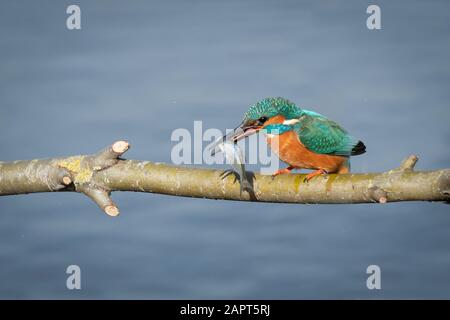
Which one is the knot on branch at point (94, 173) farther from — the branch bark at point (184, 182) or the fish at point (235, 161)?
the fish at point (235, 161)

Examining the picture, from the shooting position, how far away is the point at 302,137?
324cm

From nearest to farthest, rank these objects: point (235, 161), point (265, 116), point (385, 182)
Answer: point (385, 182), point (235, 161), point (265, 116)

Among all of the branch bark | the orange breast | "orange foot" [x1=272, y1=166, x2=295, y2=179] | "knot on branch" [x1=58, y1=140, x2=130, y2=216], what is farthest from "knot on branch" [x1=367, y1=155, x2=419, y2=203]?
"knot on branch" [x1=58, y1=140, x2=130, y2=216]

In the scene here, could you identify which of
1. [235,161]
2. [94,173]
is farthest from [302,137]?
[94,173]

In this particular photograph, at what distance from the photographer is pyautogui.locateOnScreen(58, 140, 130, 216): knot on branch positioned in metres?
2.96

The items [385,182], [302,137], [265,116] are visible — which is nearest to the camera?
[385,182]

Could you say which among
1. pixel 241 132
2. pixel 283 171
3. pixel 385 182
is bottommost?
pixel 385 182

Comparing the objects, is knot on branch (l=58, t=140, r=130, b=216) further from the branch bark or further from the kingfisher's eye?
the kingfisher's eye

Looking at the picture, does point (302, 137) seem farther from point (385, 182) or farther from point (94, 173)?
point (94, 173)

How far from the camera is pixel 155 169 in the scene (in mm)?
2959

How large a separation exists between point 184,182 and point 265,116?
0.46 m

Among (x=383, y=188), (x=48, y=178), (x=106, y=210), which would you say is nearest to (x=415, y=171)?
(x=383, y=188)

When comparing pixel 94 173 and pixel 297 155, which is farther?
pixel 297 155

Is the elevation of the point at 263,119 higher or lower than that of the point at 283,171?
higher
